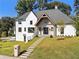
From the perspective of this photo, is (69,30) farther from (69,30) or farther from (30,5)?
(30,5)

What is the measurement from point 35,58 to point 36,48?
4782mm

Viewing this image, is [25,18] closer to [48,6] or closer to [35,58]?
[48,6]

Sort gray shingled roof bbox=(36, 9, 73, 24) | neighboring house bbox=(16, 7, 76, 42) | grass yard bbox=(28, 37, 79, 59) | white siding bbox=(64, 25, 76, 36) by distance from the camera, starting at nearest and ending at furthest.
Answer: grass yard bbox=(28, 37, 79, 59)
white siding bbox=(64, 25, 76, 36)
neighboring house bbox=(16, 7, 76, 42)
gray shingled roof bbox=(36, 9, 73, 24)

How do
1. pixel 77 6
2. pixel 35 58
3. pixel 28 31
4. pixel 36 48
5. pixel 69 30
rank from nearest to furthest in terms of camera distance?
pixel 35 58, pixel 36 48, pixel 69 30, pixel 28 31, pixel 77 6

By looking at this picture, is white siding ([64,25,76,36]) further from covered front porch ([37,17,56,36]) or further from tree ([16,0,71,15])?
tree ([16,0,71,15])

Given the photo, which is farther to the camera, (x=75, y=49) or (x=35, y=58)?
(x=75, y=49)

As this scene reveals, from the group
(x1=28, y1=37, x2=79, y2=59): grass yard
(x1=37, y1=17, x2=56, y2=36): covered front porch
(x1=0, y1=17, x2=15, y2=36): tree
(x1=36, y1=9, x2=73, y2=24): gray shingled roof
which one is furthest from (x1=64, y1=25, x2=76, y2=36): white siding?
(x1=0, y1=17, x2=15, y2=36): tree

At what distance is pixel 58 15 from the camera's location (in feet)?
173

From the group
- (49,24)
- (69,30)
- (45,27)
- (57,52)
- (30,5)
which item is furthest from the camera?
(30,5)

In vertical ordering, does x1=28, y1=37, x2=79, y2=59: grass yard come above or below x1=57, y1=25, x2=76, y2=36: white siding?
below

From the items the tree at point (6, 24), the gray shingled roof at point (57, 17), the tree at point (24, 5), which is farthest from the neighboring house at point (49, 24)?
the tree at point (6, 24)

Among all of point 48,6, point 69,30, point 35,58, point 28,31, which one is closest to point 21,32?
point 28,31

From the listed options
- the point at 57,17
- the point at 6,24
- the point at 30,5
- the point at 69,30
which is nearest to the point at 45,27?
the point at 57,17

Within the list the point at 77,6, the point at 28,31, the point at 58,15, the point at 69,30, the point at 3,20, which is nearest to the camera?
the point at 69,30
